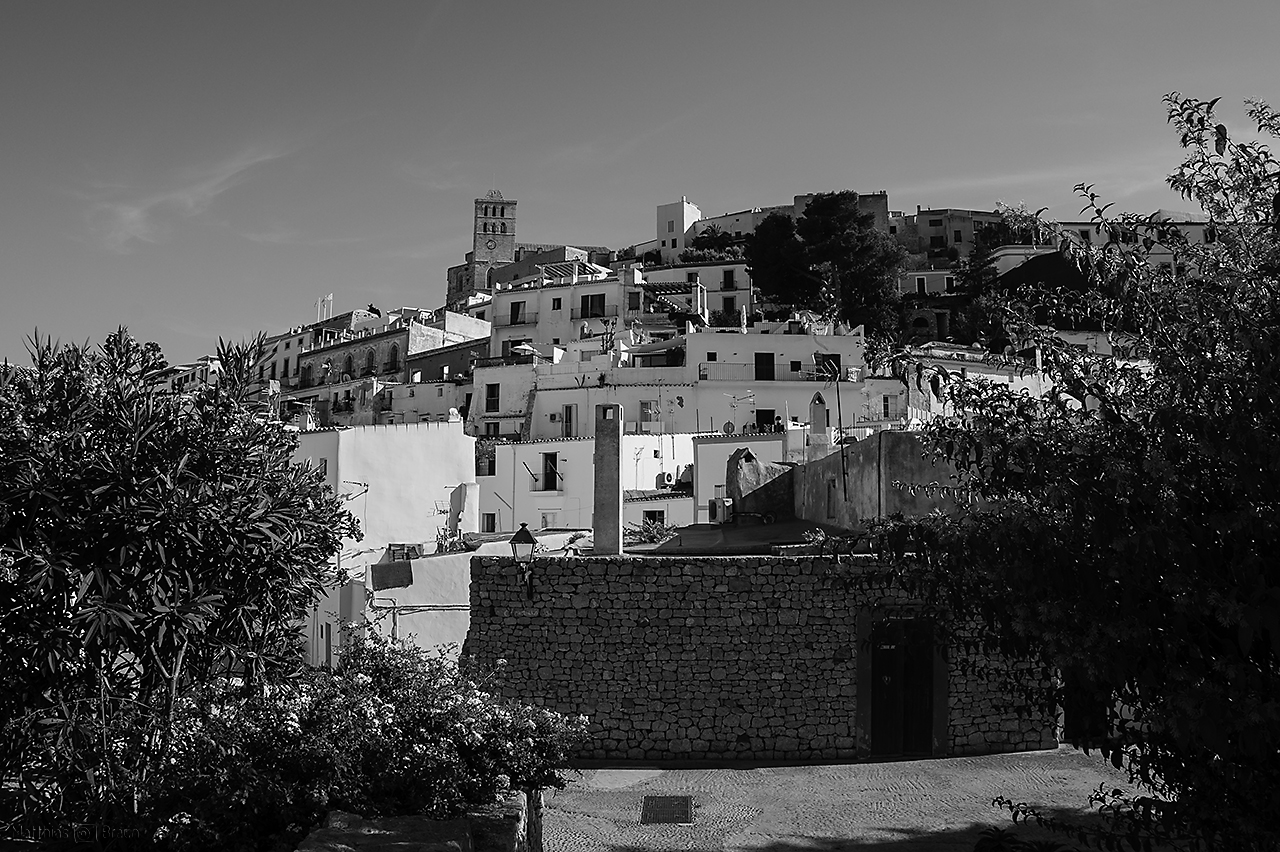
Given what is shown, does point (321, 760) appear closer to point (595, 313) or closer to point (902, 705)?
point (902, 705)

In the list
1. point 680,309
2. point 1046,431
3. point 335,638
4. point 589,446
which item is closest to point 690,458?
point 589,446

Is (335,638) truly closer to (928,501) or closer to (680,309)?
(928,501)

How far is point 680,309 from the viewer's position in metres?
52.5

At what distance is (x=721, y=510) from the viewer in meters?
21.4

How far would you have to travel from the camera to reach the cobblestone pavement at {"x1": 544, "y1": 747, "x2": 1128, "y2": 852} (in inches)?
415

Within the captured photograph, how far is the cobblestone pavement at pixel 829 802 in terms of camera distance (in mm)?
10539

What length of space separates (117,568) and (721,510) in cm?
1445

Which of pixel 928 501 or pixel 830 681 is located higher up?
pixel 928 501

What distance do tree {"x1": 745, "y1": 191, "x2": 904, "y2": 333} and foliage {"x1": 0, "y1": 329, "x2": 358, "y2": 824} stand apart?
4501 centimetres

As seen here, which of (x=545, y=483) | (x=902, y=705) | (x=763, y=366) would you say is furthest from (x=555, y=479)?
(x=902, y=705)

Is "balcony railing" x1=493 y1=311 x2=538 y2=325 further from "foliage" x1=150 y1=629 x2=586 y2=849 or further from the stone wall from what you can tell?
"foliage" x1=150 y1=629 x2=586 y2=849

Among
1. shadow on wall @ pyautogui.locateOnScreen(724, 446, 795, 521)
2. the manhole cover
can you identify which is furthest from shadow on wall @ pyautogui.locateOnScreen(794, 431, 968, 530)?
the manhole cover

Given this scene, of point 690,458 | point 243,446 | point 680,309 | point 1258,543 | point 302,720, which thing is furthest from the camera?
point 680,309

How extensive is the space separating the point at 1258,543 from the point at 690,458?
26759mm
